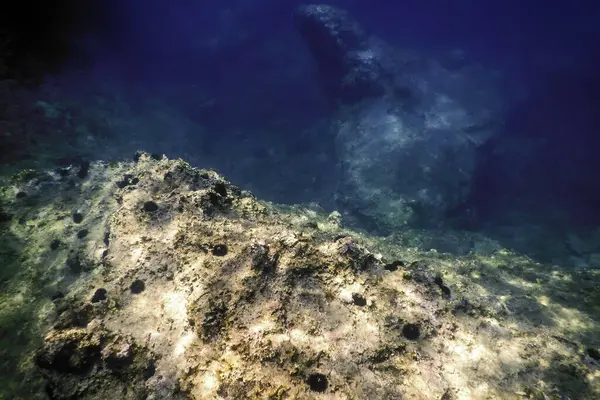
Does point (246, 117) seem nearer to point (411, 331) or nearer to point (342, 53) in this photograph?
point (342, 53)

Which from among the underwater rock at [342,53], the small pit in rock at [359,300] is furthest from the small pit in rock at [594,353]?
the underwater rock at [342,53]

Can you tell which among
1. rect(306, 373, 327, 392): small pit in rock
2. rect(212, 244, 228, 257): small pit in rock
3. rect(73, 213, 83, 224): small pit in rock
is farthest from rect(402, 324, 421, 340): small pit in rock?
rect(73, 213, 83, 224): small pit in rock

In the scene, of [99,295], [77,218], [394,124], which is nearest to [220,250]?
[99,295]

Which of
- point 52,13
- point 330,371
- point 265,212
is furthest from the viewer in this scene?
point 52,13

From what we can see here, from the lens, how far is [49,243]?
5.50 m

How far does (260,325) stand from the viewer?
8.57ft

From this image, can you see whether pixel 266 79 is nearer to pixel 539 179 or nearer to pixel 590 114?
pixel 539 179

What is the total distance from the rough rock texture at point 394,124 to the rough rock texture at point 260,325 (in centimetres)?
1010

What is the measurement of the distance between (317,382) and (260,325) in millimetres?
625

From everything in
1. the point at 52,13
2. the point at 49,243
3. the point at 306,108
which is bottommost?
the point at 49,243

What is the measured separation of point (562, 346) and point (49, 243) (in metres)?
7.47

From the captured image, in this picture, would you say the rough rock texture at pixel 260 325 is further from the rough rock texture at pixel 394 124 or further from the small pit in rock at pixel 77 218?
the rough rock texture at pixel 394 124

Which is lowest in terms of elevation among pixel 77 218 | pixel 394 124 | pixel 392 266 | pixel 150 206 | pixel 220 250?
pixel 220 250

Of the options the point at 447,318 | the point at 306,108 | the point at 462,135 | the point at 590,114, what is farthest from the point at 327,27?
the point at 447,318
